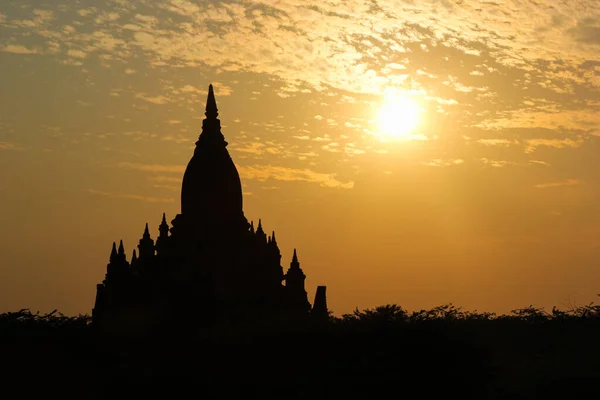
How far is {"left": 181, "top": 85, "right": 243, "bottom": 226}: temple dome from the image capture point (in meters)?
62.2

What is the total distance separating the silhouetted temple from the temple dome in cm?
7

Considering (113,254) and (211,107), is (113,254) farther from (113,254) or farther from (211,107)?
(211,107)

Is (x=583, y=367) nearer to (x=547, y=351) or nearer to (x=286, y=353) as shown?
(x=547, y=351)

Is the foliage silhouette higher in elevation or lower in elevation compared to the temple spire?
lower

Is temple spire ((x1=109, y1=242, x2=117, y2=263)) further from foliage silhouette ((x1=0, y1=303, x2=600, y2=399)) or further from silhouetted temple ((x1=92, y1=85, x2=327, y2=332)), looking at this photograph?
foliage silhouette ((x1=0, y1=303, x2=600, y2=399))

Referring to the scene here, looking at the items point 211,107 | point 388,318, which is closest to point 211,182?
point 211,107

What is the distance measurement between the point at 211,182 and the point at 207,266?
696 centimetres

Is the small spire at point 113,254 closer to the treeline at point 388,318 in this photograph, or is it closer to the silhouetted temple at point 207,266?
the silhouetted temple at point 207,266

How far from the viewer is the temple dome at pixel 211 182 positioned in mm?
62250

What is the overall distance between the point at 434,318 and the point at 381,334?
2315 mm

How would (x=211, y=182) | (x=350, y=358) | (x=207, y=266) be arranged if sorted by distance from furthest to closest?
(x=211, y=182) → (x=207, y=266) → (x=350, y=358)

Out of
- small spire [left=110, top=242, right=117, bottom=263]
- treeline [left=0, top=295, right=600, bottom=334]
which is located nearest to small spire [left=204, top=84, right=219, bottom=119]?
small spire [left=110, top=242, right=117, bottom=263]

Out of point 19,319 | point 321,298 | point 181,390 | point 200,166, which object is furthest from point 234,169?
point 181,390

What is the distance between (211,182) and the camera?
207 ft
